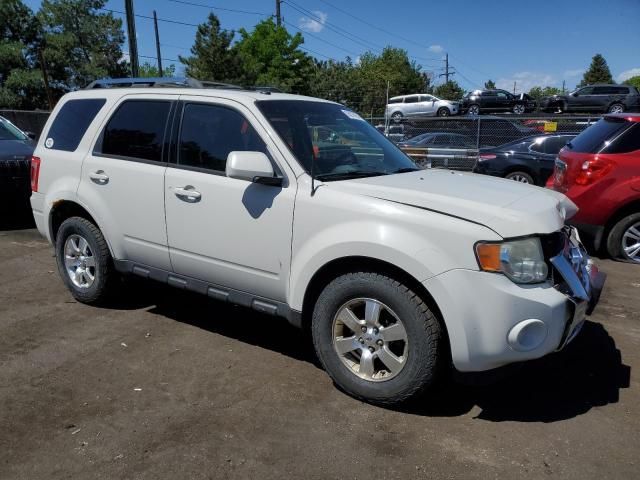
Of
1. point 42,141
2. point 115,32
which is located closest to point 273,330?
point 42,141

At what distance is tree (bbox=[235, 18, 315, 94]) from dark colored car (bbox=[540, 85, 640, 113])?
30.6m

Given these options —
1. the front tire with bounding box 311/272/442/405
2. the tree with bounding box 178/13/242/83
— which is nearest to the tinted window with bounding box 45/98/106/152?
the front tire with bounding box 311/272/442/405

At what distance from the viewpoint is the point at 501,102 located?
103 feet

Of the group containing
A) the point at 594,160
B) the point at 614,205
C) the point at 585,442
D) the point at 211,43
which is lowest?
the point at 585,442

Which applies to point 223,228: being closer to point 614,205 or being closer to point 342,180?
point 342,180

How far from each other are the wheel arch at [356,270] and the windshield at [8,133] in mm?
7225

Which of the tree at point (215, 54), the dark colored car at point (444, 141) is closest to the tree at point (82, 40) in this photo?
the tree at point (215, 54)

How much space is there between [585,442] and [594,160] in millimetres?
4244

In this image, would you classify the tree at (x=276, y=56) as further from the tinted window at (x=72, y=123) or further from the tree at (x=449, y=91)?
the tinted window at (x=72, y=123)

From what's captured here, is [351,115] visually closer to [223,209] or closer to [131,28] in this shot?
[223,209]

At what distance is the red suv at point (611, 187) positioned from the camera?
6195mm

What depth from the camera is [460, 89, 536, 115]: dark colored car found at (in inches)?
1232

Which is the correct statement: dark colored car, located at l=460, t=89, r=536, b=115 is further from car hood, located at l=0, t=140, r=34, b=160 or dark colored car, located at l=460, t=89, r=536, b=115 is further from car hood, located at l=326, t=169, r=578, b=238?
car hood, located at l=326, t=169, r=578, b=238

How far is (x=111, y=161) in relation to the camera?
14.5 ft
